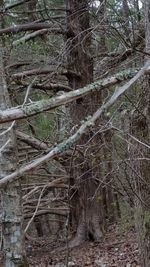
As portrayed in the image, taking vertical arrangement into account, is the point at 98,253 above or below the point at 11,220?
below

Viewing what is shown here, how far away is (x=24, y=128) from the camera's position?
11.0 m

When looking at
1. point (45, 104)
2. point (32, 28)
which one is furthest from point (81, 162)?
point (45, 104)

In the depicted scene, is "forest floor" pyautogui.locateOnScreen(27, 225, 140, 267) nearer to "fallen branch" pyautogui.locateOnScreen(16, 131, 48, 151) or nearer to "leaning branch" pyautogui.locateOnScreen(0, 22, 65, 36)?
"fallen branch" pyautogui.locateOnScreen(16, 131, 48, 151)

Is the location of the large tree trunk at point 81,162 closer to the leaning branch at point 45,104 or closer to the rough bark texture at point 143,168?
the rough bark texture at point 143,168

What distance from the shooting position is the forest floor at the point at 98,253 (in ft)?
24.7

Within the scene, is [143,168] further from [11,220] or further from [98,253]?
[98,253]

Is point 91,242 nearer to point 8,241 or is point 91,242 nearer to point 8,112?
point 8,241

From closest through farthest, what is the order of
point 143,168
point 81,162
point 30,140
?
point 143,168
point 30,140
point 81,162

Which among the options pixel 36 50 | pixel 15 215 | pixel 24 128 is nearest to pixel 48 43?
pixel 36 50

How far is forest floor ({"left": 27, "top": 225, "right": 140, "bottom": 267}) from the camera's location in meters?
7.52

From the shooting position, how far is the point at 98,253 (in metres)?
8.31

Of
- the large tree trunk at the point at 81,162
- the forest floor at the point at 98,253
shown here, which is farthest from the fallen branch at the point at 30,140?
the forest floor at the point at 98,253

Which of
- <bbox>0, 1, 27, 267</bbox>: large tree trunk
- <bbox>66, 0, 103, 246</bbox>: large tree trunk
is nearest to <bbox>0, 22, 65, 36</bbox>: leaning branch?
<bbox>66, 0, 103, 246</bbox>: large tree trunk

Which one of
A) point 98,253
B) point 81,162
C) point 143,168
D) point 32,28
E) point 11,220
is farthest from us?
point 81,162
